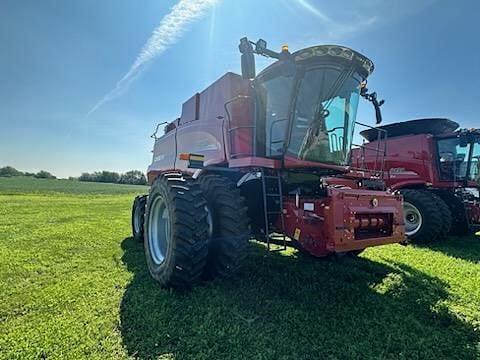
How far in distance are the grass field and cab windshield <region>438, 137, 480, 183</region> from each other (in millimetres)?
4291

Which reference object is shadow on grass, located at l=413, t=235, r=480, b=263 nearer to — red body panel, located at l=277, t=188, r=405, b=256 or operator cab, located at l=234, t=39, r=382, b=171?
red body panel, located at l=277, t=188, r=405, b=256

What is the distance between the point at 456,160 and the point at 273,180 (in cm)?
711

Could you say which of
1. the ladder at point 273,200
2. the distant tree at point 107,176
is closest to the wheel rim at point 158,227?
the ladder at point 273,200

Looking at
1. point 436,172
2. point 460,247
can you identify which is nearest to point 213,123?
point 460,247

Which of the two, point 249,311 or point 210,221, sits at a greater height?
point 210,221

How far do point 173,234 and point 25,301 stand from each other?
189 centimetres

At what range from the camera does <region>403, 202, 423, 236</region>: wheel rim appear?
787 cm

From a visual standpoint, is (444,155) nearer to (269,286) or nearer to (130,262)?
(269,286)

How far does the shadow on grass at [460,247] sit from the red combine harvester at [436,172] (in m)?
0.26

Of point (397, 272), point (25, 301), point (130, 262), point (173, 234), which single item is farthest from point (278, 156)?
point (25, 301)

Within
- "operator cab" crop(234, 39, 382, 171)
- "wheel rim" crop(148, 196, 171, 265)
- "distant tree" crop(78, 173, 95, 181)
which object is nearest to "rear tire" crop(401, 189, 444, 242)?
"operator cab" crop(234, 39, 382, 171)

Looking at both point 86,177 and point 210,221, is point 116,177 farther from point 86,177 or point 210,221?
point 210,221

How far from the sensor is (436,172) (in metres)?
8.60

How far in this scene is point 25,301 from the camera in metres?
3.48
